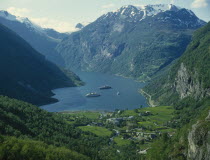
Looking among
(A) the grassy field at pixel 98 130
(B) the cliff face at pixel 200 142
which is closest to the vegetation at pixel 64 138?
(A) the grassy field at pixel 98 130

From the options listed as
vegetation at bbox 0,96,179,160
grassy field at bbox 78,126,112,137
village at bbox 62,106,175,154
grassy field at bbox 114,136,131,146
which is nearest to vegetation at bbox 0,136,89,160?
vegetation at bbox 0,96,179,160

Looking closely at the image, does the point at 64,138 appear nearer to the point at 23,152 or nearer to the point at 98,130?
the point at 98,130

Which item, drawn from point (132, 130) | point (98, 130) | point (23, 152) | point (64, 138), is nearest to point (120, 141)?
point (132, 130)

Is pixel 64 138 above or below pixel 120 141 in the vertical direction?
below

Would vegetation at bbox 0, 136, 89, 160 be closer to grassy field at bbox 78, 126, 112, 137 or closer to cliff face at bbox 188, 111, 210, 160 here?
cliff face at bbox 188, 111, 210, 160

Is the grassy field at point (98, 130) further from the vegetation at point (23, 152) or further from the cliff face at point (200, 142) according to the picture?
the cliff face at point (200, 142)

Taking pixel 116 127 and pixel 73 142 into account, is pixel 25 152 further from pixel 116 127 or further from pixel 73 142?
pixel 116 127

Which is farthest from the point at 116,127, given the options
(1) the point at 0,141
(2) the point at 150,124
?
(1) the point at 0,141

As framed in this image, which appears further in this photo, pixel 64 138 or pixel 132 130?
pixel 132 130
